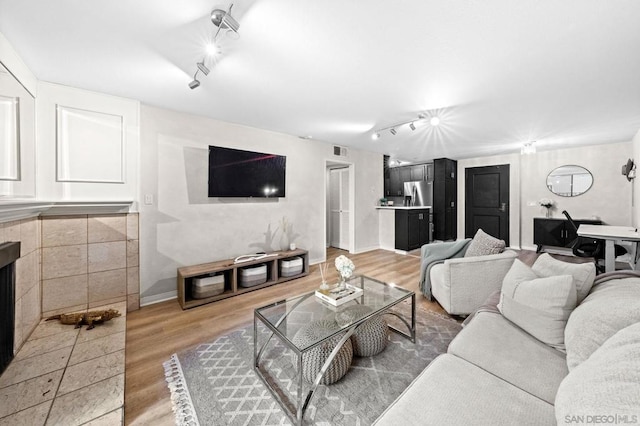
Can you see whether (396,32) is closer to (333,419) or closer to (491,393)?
(491,393)

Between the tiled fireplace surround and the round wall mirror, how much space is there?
7.27 m

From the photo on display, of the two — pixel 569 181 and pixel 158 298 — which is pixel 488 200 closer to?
pixel 569 181

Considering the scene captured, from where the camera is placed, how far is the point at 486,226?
6.11 m

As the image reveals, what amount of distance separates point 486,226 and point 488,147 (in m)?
2.13

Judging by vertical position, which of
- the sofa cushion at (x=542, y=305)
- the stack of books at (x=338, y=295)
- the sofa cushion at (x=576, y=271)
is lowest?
the stack of books at (x=338, y=295)

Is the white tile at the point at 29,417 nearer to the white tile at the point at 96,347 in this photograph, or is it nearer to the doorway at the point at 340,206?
the white tile at the point at 96,347

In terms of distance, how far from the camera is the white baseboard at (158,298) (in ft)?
9.20

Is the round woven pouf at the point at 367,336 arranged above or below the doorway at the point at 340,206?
below

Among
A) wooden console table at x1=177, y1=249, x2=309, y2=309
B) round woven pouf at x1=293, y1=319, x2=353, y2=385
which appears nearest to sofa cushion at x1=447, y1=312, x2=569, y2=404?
round woven pouf at x1=293, y1=319, x2=353, y2=385

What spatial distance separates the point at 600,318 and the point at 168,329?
290cm

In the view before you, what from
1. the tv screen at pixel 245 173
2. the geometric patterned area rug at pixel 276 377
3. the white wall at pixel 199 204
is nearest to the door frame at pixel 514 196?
the white wall at pixel 199 204

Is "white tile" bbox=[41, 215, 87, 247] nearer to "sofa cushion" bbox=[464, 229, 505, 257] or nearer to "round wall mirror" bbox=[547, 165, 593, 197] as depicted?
"sofa cushion" bbox=[464, 229, 505, 257]

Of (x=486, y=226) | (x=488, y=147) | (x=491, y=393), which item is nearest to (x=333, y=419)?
(x=491, y=393)

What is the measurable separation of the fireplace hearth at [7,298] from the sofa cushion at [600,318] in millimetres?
3068
